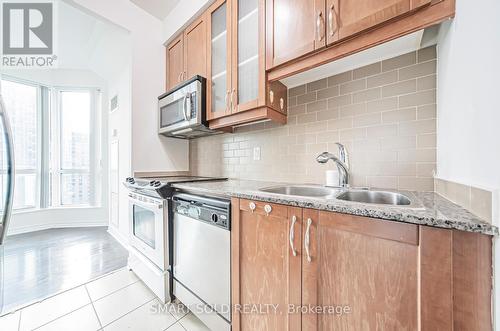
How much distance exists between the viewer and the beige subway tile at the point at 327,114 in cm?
139

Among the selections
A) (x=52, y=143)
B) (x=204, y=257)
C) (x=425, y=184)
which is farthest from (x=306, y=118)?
(x=52, y=143)

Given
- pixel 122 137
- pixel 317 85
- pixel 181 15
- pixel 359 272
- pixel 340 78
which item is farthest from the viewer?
pixel 122 137

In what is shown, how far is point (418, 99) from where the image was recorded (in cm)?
111

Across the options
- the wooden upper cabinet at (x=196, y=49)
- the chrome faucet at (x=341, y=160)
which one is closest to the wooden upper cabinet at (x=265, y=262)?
the chrome faucet at (x=341, y=160)

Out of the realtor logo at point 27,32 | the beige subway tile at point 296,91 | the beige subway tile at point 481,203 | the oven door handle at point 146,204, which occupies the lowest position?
the oven door handle at point 146,204

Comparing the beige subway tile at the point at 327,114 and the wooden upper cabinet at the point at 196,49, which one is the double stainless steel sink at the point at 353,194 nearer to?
the beige subway tile at the point at 327,114

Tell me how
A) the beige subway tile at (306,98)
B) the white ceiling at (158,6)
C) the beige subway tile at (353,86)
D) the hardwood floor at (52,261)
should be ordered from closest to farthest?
the beige subway tile at (353,86) → the beige subway tile at (306,98) → the hardwood floor at (52,261) → the white ceiling at (158,6)

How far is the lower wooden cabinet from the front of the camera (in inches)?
22.0

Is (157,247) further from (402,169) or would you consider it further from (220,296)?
(402,169)

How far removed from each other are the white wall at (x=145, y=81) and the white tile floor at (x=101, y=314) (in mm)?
1154

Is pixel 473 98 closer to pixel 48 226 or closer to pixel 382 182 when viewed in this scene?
pixel 382 182

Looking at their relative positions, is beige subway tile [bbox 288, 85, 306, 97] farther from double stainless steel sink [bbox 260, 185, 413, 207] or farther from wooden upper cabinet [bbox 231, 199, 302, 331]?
wooden upper cabinet [bbox 231, 199, 302, 331]

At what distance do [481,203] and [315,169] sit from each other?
95 cm

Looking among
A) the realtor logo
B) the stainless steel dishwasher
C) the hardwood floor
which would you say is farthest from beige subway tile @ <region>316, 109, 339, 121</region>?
the realtor logo
